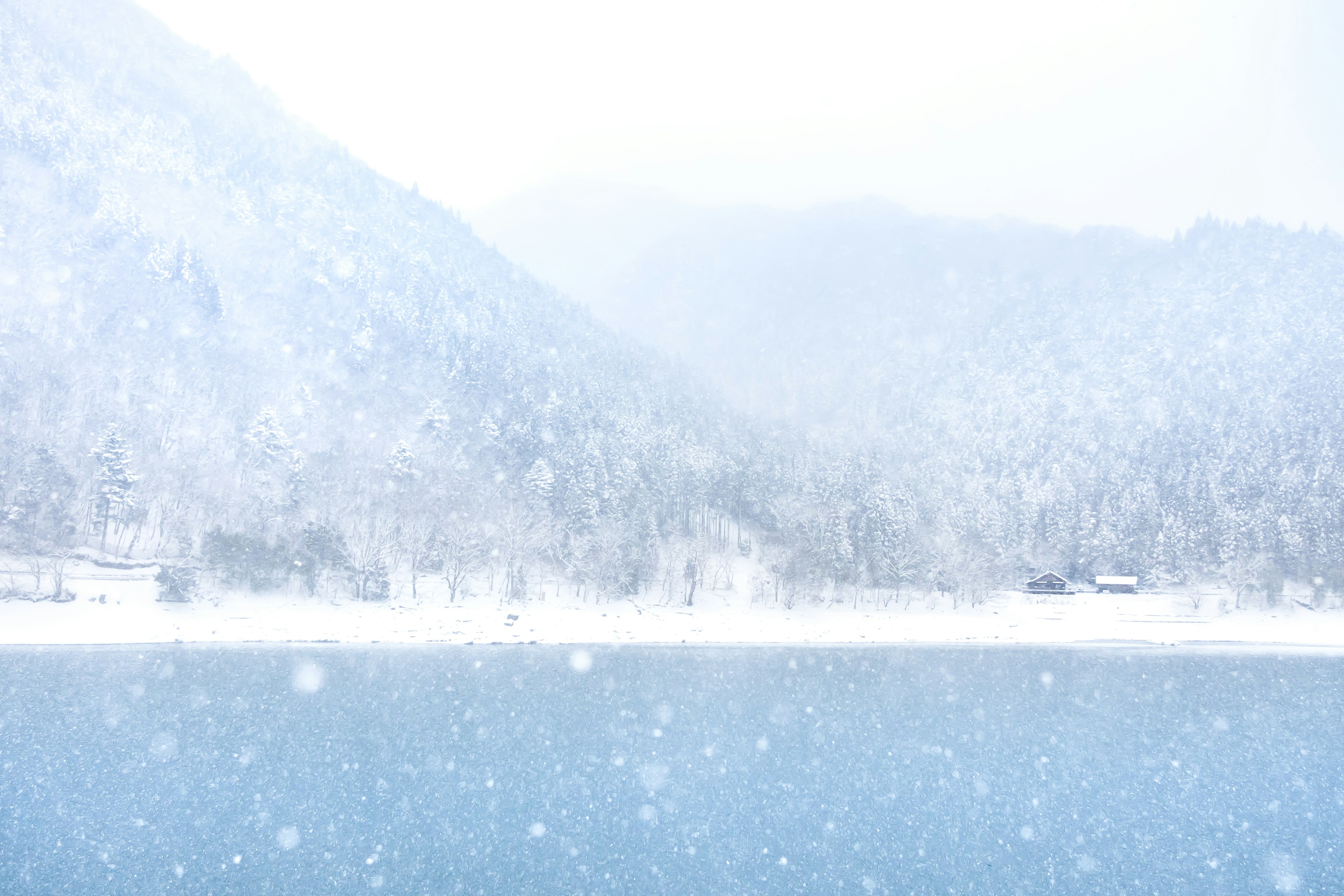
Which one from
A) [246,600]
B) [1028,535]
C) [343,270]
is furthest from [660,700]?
[343,270]

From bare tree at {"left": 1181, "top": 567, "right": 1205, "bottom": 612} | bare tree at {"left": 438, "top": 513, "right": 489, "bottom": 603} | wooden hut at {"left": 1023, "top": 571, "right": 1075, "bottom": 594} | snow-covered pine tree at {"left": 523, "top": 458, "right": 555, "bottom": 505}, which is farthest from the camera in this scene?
wooden hut at {"left": 1023, "top": 571, "right": 1075, "bottom": 594}

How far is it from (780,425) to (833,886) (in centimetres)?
12863

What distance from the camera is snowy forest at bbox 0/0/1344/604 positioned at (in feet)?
192

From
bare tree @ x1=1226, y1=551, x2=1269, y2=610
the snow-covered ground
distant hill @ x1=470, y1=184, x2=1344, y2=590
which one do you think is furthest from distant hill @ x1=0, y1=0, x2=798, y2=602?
bare tree @ x1=1226, y1=551, x2=1269, y2=610

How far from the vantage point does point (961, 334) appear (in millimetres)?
187875

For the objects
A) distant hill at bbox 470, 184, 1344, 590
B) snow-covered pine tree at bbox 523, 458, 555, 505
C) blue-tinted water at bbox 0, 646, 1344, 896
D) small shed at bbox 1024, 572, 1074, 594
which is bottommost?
blue-tinted water at bbox 0, 646, 1344, 896

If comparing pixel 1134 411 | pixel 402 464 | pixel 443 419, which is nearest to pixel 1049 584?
pixel 1134 411

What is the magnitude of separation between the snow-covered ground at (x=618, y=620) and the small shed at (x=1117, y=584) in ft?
5.36

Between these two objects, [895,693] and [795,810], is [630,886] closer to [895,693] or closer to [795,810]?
[795,810]

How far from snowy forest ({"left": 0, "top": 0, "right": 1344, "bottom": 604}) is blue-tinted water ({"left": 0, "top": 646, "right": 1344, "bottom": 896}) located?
22451 mm

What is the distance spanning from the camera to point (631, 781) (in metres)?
22.5

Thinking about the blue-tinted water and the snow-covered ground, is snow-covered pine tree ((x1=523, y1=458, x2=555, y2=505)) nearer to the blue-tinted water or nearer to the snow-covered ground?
the snow-covered ground

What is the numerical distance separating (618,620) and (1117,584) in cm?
6223

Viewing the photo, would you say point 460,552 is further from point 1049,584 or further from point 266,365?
point 1049,584
